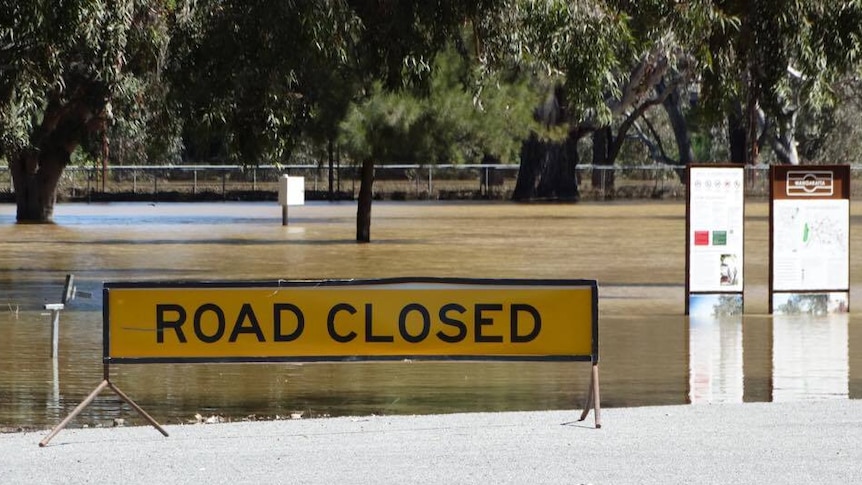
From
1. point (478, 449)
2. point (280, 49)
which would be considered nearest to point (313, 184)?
point (280, 49)

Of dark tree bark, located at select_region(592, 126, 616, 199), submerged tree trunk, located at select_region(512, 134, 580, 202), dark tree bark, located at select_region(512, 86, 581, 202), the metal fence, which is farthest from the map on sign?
dark tree bark, located at select_region(592, 126, 616, 199)

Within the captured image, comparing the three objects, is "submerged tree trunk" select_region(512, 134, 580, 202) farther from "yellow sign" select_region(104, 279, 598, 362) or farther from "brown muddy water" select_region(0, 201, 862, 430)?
"yellow sign" select_region(104, 279, 598, 362)

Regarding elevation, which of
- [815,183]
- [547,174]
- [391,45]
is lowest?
[815,183]

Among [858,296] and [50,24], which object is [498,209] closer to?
[858,296]

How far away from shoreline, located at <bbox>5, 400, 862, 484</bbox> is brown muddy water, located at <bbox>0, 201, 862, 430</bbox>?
1220 mm

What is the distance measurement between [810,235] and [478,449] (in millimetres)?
9727

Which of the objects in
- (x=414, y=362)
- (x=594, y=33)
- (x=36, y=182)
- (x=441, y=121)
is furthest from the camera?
(x=36, y=182)

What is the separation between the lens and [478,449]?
8.79m

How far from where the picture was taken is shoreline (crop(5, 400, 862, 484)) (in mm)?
7988

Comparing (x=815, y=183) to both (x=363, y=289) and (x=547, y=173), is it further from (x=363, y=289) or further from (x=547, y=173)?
(x=547, y=173)

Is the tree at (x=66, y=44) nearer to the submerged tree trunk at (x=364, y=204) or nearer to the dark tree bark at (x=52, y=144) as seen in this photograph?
the submerged tree trunk at (x=364, y=204)

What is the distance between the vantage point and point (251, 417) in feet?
35.9

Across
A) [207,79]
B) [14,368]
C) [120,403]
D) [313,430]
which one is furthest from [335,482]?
[207,79]

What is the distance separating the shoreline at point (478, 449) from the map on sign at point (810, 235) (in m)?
7.24
